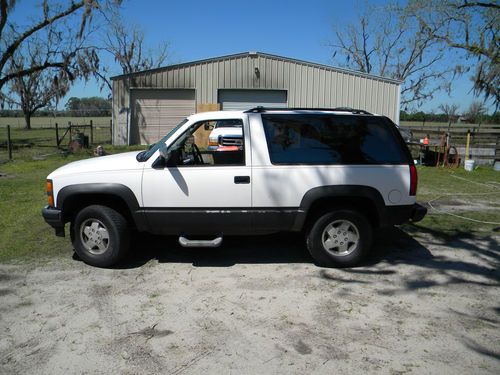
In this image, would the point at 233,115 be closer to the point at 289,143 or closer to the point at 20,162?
the point at 289,143

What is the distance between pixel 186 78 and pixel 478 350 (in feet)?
60.8

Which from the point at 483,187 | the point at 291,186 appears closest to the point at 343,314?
the point at 291,186

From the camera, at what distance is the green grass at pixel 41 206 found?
612 cm

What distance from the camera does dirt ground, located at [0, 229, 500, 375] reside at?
340cm

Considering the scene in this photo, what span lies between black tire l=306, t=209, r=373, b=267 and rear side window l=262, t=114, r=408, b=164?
0.67m

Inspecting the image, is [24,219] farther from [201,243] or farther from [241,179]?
[241,179]

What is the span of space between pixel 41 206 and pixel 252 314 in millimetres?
5775

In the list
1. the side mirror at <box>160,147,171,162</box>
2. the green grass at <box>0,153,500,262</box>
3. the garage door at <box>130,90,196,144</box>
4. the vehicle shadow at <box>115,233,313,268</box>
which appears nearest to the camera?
the side mirror at <box>160,147,171,162</box>

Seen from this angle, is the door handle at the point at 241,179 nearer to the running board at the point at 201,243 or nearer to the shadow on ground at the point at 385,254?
the running board at the point at 201,243

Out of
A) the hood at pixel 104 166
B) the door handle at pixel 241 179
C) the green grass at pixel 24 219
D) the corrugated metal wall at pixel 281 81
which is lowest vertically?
the green grass at pixel 24 219

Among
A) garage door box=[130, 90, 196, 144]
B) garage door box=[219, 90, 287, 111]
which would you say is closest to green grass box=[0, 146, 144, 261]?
garage door box=[130, 90, 196, 144]

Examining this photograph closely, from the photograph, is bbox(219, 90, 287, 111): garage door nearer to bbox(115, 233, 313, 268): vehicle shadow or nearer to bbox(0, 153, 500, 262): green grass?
bbox(0, 153, 500, 262): green grass

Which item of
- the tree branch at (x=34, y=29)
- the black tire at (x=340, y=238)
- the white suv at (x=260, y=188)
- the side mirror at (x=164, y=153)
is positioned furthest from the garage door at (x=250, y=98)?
the side mirror at (x=164, y=153)

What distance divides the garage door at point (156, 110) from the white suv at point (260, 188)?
622 inches
